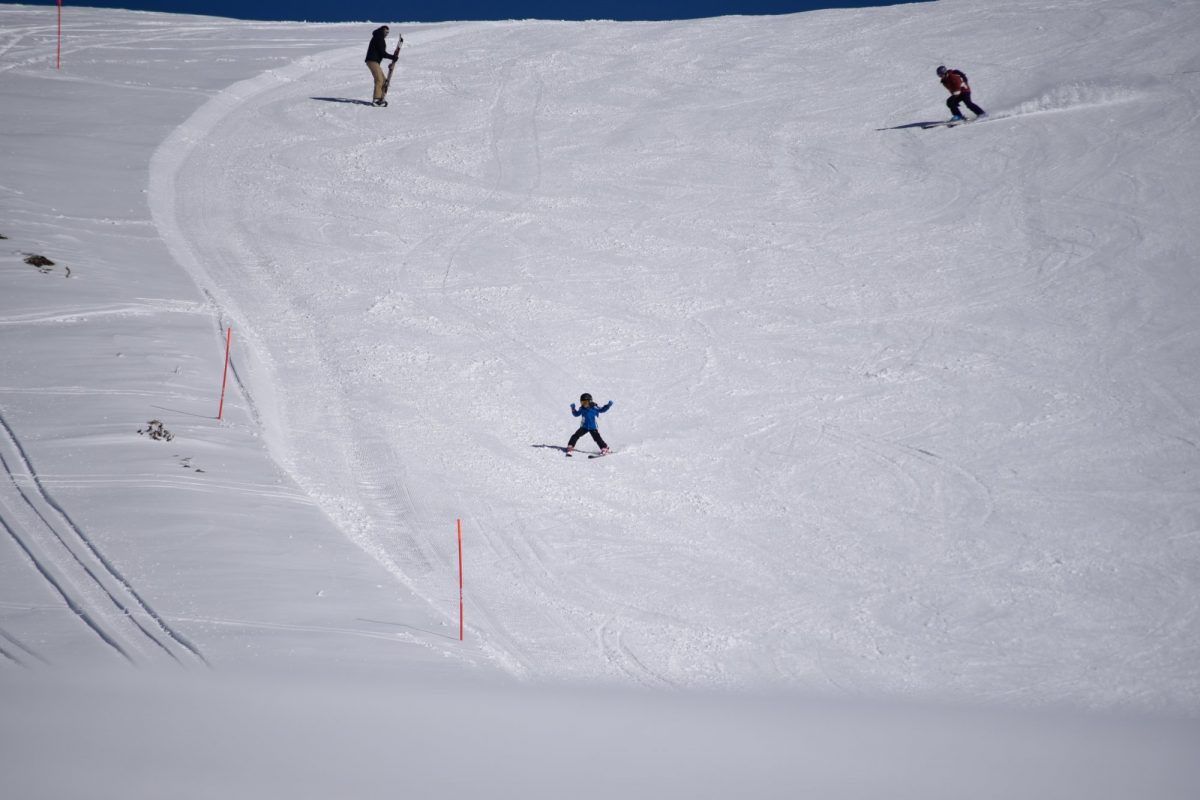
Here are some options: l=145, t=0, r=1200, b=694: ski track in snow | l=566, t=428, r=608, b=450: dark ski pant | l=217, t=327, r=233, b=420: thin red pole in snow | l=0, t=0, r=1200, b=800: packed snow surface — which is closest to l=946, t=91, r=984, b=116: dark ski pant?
l=0, t=0, r=1200, b=800: packed snow surface

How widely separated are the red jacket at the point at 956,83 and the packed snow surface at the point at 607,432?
801 millimetres

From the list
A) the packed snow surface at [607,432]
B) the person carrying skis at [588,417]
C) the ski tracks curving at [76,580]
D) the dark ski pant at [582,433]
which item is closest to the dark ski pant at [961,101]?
the packed snow surface at [607,432]

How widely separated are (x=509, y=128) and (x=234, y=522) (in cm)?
1305

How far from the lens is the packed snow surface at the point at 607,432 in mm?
6695

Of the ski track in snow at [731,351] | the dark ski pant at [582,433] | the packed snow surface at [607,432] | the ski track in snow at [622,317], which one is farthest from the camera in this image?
the dark ski pant at [582,433]

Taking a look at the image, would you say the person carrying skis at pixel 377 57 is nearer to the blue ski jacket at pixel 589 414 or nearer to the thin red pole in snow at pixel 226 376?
the thin red pole in snow at pixel 226 376

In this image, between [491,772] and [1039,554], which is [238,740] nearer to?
[491,772]

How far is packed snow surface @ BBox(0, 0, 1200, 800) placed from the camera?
22.0 ft

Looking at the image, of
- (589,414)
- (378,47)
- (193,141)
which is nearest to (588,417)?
(589,414)

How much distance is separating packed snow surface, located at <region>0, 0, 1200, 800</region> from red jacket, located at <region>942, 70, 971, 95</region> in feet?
2.63

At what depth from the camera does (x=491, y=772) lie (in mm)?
6059

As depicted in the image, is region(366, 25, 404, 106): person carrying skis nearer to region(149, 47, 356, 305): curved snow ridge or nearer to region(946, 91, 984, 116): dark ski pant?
region(149, 47, 356, 305): curved snow ridge

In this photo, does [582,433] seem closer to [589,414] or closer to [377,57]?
[589,414]

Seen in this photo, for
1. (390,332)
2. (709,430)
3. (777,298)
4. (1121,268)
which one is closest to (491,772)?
(709,430)
